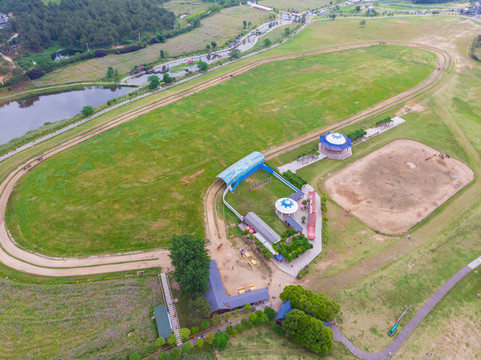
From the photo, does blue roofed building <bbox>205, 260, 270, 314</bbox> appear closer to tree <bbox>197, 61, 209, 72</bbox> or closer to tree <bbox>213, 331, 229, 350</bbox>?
tree <bbox>213, 331, 229, 350</bbox>

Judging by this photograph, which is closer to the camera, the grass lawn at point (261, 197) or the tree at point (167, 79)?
the grass lawn at point (261, 197)

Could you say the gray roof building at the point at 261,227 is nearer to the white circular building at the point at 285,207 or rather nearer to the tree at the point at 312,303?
the white circular building at the point at 285,207

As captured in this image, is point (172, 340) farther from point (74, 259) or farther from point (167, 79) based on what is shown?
point (167, 79)

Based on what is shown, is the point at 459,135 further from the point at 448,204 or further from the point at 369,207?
the point at 369,207

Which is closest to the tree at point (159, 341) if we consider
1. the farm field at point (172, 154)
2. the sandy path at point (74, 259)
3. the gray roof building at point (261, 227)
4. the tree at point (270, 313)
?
the sandy path at point (74, 259)

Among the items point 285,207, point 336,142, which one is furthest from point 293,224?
point 336,142

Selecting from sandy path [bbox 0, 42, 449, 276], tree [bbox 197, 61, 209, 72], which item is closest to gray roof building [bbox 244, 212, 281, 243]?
sandy path [bbox 0, 42, 449, 276]
